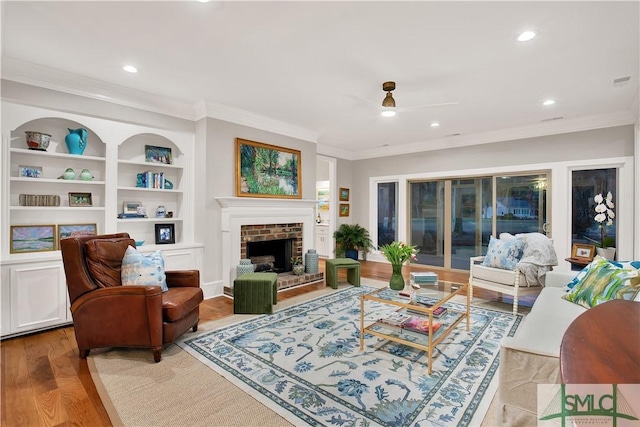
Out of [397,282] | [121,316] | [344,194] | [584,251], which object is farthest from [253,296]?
[584,251]

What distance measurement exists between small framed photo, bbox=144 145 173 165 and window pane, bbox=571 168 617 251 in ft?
20.3

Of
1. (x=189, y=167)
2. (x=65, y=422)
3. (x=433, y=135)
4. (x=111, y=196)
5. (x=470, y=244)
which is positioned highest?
(x=433, y=135)

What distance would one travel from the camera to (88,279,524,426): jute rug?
186 centimetres

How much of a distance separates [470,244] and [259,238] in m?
4.15

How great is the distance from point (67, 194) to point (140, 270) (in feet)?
5.51

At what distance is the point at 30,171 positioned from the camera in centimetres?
326

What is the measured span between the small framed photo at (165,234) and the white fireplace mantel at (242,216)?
652 millimetres

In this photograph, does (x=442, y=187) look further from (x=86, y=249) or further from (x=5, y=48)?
(x=5, y=48)

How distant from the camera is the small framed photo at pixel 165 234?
13.7 feet

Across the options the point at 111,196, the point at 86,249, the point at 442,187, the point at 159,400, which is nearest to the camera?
the point at 159,400

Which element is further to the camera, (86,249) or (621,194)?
(621,194)

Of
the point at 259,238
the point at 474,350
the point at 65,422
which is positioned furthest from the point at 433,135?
the point at 65,422

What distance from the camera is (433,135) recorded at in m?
5.91

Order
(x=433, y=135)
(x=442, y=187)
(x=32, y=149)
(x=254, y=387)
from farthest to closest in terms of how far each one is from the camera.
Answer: (x=442, y=187), (x=433, y=135), (x=32, y=149), (x=254, y=387)
